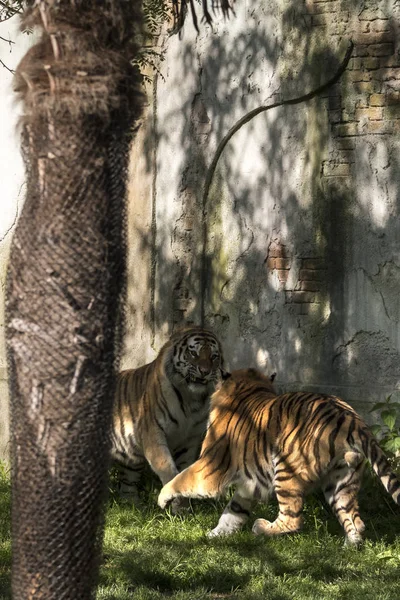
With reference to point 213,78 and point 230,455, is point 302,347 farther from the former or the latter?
point 213,78

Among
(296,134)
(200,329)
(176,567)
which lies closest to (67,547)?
(176,567)

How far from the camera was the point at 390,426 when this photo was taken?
6.98m

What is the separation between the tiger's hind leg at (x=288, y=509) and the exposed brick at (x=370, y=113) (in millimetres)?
2628

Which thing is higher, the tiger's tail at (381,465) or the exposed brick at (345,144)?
the exposed brick at (345,144)

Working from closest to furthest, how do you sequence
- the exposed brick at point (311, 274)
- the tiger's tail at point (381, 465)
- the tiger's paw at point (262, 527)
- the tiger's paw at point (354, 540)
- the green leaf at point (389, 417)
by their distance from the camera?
the tiger's tail at point (381, 465), the tiger's paw at point (354, 540), the tiger's paw at point (262, 527), the green leaf at point (389, 417), the exposed brick at point (311, 274)

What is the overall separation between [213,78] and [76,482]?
17.4 ft

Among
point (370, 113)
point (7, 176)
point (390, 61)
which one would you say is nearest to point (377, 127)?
point (370, 113)

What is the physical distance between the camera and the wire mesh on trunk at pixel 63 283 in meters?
3.77

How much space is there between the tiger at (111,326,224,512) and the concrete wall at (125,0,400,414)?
607 mm

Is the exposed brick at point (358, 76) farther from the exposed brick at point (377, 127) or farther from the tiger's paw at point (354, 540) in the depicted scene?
the tiger's paw at point (354, 540)

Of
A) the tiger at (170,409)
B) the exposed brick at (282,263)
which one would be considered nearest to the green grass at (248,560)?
the tiger at (170,409)

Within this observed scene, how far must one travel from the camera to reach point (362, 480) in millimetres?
7148

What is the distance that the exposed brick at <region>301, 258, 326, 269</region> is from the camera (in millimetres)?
7930

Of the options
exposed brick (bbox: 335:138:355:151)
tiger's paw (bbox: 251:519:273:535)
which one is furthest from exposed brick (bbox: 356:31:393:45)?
tiger's paw (bbox: 251:519:273:535)
